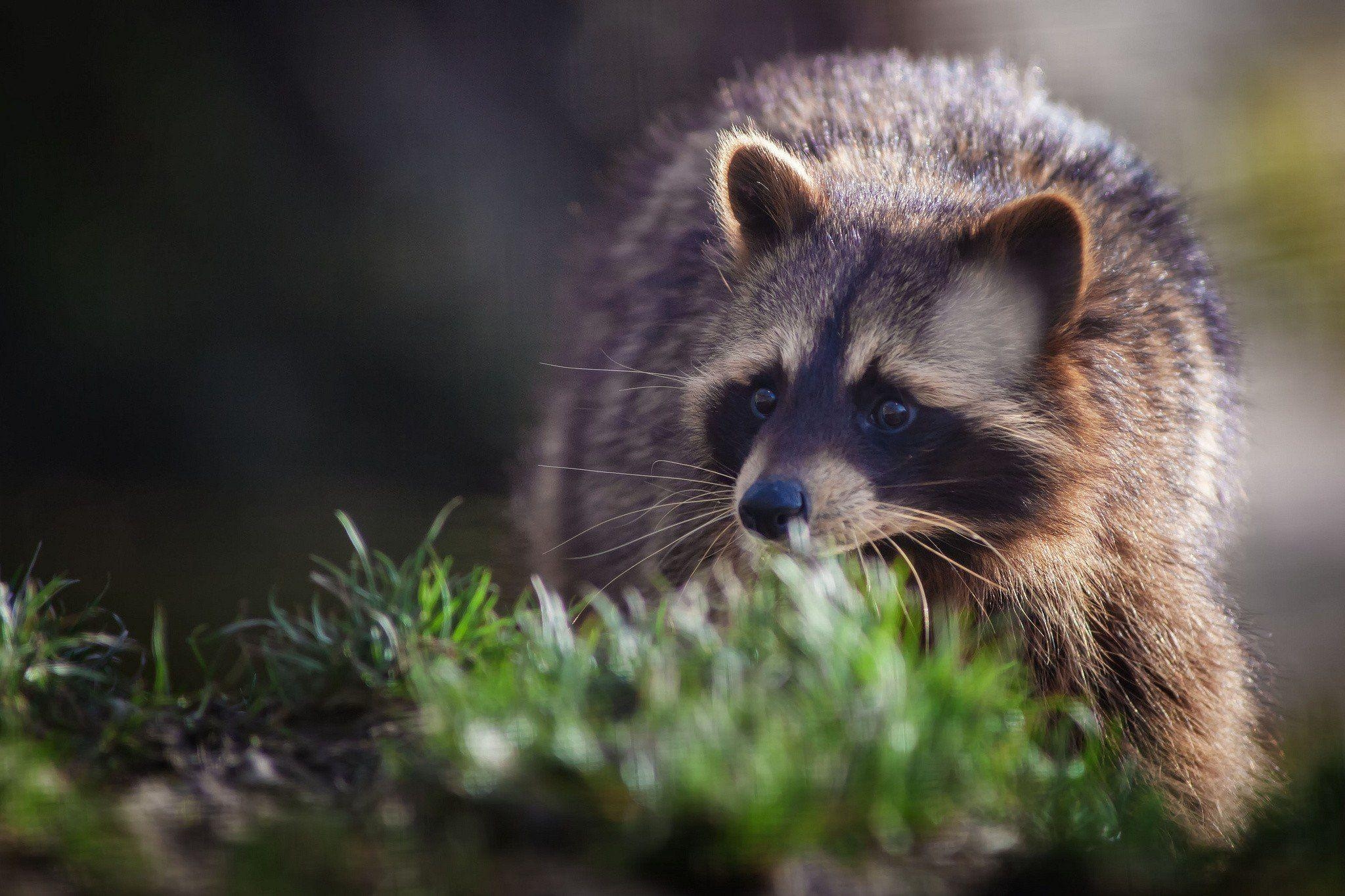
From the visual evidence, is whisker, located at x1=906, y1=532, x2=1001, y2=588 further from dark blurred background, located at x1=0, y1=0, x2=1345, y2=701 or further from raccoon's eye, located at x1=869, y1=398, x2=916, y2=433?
dark blurred background, located at x1=0, y1=0, x2=1345, y2=701

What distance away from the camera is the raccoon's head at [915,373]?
8.34 ft

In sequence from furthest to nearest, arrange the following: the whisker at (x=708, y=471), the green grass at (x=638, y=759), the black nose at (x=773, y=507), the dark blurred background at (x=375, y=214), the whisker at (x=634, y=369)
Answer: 1. the dark blurred background at (x=375, y=214)
2. the whisker at (x=634, y=369)
3. the whisker at (x=708, y=471)
4. the black nose at (x=773, y=507)
5. the green grass at (x=638, y=759)

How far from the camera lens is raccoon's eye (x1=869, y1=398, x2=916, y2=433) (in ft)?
8.70

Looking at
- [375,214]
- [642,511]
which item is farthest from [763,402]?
[375,214]

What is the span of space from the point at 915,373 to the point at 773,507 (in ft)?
1.65

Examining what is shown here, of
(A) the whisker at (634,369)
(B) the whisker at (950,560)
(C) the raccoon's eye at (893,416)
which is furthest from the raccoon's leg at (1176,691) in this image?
(A) the whisker at (634,369)

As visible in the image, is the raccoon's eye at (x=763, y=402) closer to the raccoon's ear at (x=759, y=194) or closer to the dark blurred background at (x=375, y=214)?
the raccoon's ear at (x=759, y=194)

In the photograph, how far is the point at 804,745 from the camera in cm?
157

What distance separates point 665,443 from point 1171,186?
6.58 feet

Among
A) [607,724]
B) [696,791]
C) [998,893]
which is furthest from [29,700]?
[998,893]

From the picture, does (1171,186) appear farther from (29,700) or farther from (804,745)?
(29,700)

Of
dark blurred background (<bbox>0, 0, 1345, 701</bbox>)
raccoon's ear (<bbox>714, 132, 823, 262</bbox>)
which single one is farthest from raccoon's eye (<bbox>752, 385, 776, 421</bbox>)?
dark blurred background (<bbox>0, 0, 1345, 701</bbox>)

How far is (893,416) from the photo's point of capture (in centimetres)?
265

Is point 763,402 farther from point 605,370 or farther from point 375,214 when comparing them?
point 375,214
